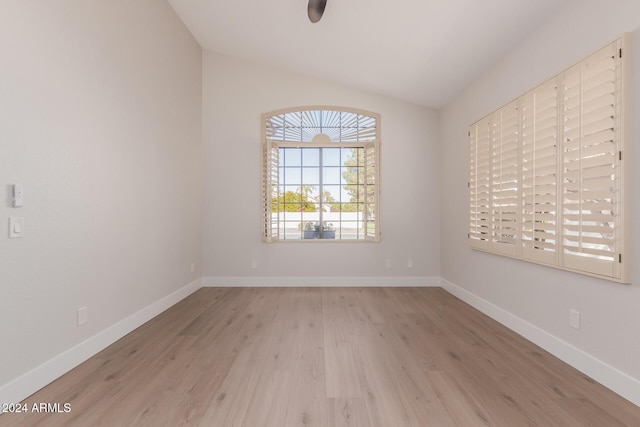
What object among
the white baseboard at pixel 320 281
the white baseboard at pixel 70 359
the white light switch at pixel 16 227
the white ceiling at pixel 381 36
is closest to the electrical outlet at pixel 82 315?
the white baseboard at pixel 70 359

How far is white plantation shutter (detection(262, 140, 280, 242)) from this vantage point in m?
4.28

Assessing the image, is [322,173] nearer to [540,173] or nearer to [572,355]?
[540,173]

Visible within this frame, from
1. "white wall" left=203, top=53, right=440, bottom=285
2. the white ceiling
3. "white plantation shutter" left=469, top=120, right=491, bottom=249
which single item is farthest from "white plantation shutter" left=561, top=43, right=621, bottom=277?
"white wall" left=203, top=53, right=440, bottom=285

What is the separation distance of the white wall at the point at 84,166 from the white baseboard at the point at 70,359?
0.10 feet

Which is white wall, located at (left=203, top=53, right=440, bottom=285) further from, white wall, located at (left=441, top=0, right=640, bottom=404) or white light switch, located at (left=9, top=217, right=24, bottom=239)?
white light switch, located at (left=9, top=217, right=24, bottom=239)

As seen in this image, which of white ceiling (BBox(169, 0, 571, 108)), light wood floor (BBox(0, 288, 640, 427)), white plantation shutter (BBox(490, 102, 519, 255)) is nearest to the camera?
light wood floor (BBox(0, 288, 640, 427))

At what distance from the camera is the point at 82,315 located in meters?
2.21

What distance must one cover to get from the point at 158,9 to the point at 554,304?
14.8 ft

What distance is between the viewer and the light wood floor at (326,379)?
1.59 metres

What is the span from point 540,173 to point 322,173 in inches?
110

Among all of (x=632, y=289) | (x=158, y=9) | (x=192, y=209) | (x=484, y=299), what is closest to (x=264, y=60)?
(x=158, y=9)

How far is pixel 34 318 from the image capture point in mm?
1842

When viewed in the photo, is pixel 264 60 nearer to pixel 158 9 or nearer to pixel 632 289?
pixel 158 9

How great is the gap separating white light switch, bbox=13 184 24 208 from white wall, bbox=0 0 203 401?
0.10ft
